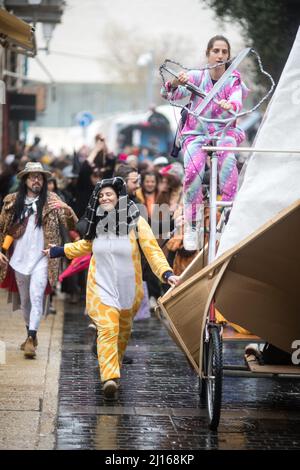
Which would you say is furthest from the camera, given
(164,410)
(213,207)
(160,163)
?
(160,163)

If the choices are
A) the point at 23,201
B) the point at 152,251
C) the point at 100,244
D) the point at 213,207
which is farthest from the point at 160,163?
the point at 213,207

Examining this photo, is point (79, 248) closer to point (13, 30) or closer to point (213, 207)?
point (213, 207)

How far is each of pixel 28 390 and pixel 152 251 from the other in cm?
159

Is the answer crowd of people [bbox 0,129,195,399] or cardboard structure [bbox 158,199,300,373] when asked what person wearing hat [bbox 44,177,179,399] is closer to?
crowd of people [bbox 0,129,195,399]

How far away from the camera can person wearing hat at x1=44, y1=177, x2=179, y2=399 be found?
9711mm

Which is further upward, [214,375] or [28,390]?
[214,375]

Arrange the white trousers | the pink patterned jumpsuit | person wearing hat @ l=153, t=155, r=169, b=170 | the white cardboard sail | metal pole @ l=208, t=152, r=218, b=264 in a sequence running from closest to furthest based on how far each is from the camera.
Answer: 1. the white cardboard sail
2. metal pole @ l=208, t=152, r=218, b=264
3. the pink patterned jumpsuit
4. the white trousers
5. person wearing hat @ l=153, t=155, r=169, b=170

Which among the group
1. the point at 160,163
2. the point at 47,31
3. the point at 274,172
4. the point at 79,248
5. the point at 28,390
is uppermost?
the point at 47,31

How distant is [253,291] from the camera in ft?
28.0

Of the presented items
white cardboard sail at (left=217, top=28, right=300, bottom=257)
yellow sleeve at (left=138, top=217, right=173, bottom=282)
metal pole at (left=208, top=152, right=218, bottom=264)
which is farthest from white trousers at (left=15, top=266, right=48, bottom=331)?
white cardboard sail at (left=217, top=28, right=300, bottom=257)

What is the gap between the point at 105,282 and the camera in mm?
9789

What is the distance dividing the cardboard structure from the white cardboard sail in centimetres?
20
